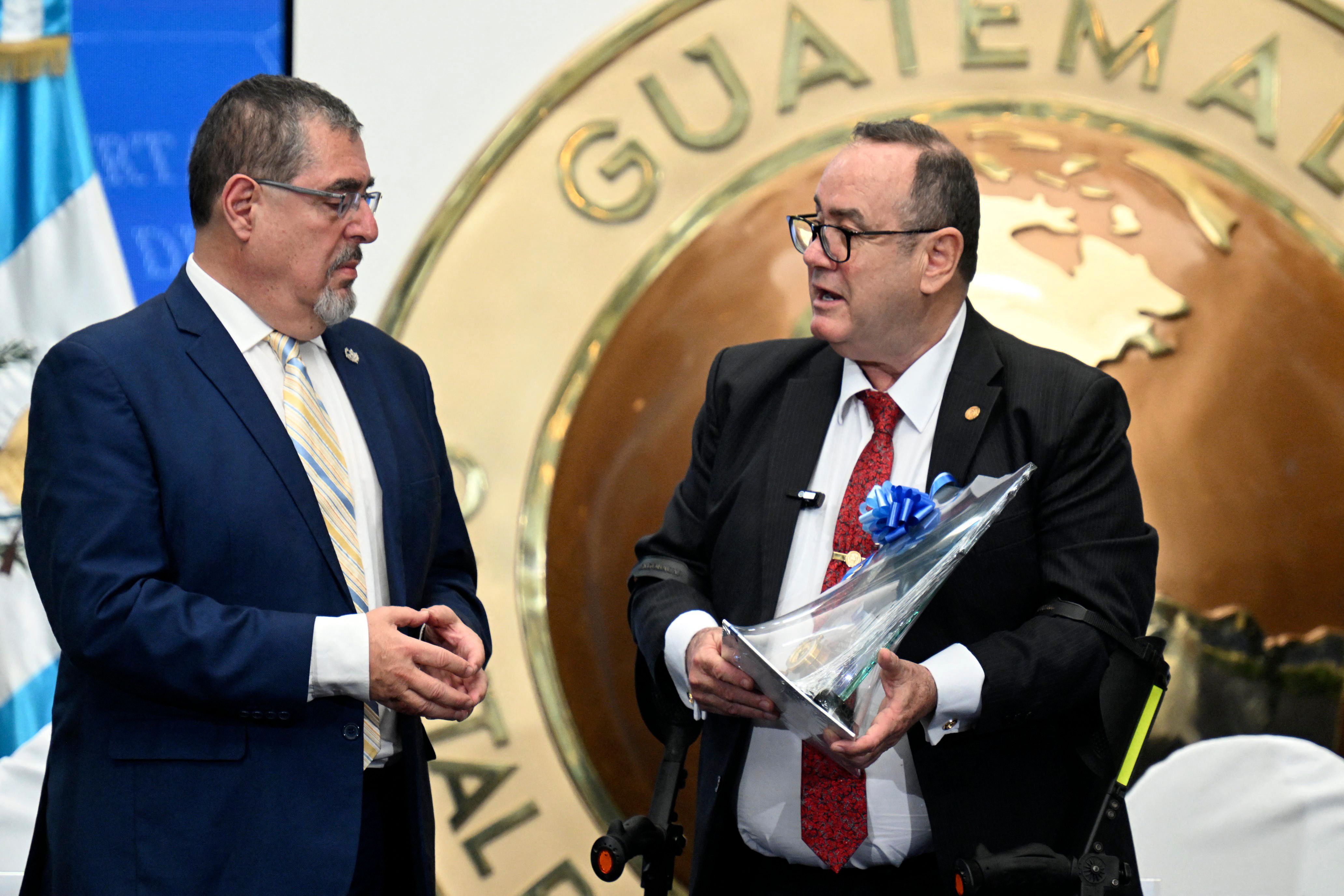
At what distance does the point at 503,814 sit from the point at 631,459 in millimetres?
870

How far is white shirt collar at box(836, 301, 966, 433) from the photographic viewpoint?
1954 mm

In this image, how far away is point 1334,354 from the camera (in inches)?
104

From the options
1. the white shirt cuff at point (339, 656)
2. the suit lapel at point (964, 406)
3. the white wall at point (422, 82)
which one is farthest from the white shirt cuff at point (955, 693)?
the white wall at point (422, 82)

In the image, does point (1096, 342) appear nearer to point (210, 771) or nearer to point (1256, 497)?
point (1256, 497)

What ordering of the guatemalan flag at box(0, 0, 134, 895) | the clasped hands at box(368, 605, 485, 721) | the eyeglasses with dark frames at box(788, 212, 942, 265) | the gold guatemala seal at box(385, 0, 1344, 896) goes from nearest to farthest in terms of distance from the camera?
the clasped hands at box(368, 605, 485, 721), the eyeglasses with dark frames at box(788, 212, 942, 265), the gold guatemala seal at box(385, 0, 1344, 896), the guatemalan flag at box(0, 0, 134, 895)

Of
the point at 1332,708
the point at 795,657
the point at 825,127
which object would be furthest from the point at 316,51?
the point at 1332,708

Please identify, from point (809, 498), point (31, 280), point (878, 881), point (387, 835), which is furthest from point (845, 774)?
point (31, 280)

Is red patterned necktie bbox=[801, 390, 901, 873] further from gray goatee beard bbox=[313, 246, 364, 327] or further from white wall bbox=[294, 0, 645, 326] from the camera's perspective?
white wall bbox=[294, 0, 645, 326]

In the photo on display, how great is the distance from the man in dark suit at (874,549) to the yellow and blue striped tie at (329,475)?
0.44 m

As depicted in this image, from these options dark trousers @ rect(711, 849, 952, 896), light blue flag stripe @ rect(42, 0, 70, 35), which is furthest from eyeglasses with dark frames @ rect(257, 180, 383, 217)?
light blue flag stripe @ rect(42, 0, 70, 35)

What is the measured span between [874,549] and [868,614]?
0.59 feet

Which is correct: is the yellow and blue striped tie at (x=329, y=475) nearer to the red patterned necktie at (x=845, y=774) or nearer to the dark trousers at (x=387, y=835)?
the dark trousers at (x=387, y=835)

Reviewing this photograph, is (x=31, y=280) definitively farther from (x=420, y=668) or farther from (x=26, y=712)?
(x=420, y=668)

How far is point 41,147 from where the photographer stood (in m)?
3.11
